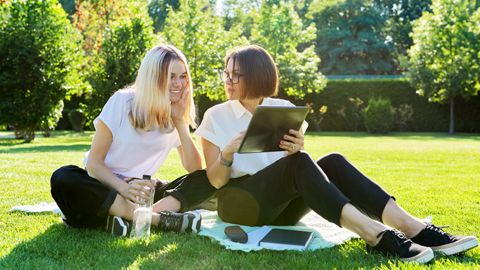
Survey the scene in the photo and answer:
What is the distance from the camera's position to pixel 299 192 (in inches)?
103

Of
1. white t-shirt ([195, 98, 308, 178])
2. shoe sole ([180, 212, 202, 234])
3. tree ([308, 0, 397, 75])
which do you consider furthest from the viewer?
tree ([308, 0, 397, 75])

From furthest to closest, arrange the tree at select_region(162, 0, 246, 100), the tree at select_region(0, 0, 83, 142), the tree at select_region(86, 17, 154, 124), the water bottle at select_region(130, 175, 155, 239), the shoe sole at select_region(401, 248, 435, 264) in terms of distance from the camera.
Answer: the tree at select_region(162, 0, 246, 100), the tree at select_region(86, 17, 154, 124), the tree at select_region(0, 0, 83, 142), the water bottle at select_region(130, 175, 155, 239), the shoe sole at select_region(401, 248, 435, 264)

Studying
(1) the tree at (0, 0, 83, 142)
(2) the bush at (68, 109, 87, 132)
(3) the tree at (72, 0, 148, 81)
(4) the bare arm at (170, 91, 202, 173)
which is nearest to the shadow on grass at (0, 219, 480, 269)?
(4) the bare arm at (170, 91, 202, 173)

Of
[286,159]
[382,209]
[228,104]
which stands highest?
[228,104]

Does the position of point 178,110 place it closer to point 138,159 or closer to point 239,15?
point 138,159

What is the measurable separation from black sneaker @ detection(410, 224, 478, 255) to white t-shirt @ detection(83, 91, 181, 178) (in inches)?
78.3

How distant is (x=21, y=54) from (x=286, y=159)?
37.5ft

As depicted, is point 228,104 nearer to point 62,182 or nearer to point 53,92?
point 62,182

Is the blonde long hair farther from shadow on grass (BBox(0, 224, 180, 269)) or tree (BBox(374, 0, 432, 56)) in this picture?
tree (BBox(374, 0, 432, 56))

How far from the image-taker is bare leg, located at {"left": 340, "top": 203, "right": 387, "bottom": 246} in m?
2.33

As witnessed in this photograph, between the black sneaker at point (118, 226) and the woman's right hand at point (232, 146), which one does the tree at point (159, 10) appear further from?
the woman's right hand at point (232, 146)

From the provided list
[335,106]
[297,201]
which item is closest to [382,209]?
[297,201]

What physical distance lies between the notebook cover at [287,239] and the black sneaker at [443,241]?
0.67m

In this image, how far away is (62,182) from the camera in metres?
2.75
